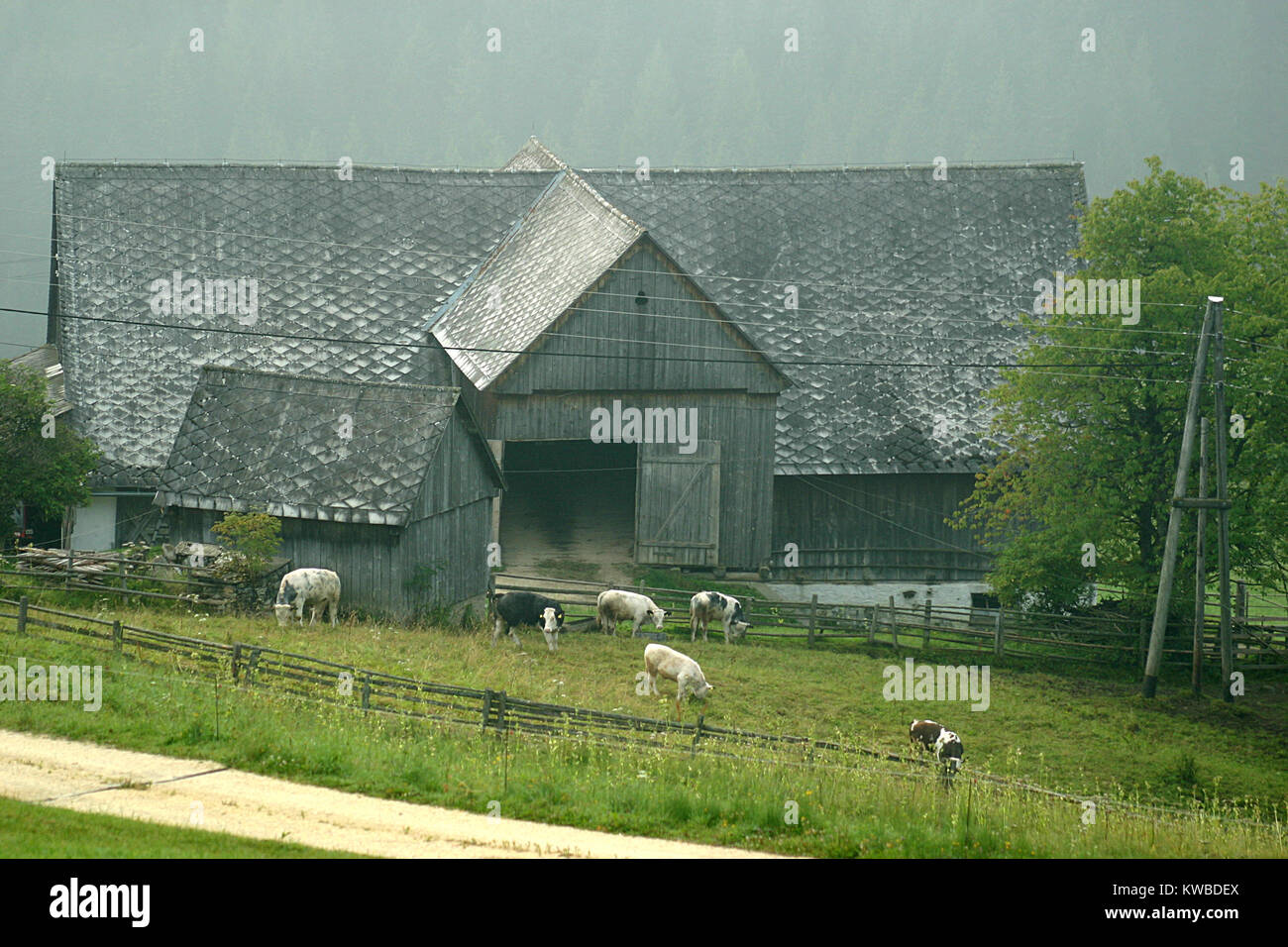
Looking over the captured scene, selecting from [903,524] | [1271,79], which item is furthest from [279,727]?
[1271,79]

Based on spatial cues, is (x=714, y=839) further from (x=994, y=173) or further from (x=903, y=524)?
(x=994, y=173)

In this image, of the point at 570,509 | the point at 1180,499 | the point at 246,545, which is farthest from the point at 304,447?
the point at 1180,499

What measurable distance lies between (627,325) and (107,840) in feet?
65.5

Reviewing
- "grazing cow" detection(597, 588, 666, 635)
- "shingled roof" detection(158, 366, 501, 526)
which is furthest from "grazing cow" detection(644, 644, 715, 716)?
"shingled roof" detection(158, 366, 501, 526)

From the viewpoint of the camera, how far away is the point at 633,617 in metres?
25.4

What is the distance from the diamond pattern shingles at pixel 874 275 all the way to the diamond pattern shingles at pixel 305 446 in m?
11.6

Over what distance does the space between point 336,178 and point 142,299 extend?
689 cm

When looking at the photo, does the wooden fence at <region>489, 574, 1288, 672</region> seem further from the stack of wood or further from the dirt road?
the dirt road

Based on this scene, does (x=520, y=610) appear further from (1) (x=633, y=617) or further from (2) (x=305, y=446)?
(2) (x=305, y=446)

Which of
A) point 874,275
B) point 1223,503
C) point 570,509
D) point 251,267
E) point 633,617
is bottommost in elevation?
point 633,617

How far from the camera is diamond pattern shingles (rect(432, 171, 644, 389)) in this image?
28766mm

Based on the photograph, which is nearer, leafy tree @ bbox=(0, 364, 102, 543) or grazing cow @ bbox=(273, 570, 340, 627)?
grazing cow @ bbox=(273, 570, 340, 627)

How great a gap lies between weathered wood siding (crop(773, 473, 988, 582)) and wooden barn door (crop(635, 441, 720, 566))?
118 inches

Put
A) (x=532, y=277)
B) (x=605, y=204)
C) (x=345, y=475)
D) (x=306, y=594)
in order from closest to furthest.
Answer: (x=306, y=594), (x=345, y=475), (x=532, y=277), (x=605, y=204)
